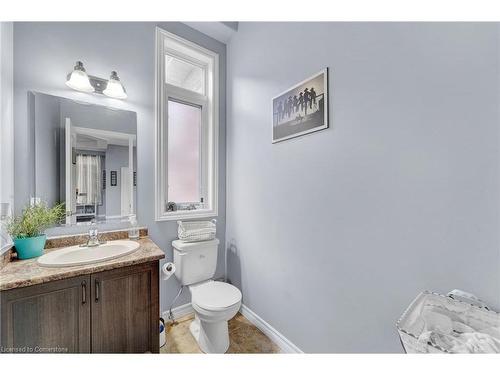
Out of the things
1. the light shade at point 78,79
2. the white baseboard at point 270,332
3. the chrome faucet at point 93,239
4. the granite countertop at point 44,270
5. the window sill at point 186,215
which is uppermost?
the light shade at point 78,79

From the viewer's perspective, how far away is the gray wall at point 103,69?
131 centimetres

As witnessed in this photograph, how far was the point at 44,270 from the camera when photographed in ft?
3.44

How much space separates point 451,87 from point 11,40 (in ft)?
7.84

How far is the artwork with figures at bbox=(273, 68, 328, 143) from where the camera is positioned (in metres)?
1.27

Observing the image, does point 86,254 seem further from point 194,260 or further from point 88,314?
point 194,260

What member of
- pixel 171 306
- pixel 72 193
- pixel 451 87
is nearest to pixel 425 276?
pixel 451 87

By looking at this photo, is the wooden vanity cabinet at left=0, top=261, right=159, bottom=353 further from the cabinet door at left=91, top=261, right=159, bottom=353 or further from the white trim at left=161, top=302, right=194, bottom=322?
the white trim at left=161, top=302, right=194, bottom=322

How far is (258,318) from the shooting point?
70.7 inches

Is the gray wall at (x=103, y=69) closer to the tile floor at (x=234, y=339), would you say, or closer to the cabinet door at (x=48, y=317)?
the tile floor at (x=234, y=339)

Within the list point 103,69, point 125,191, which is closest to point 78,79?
point 103,69

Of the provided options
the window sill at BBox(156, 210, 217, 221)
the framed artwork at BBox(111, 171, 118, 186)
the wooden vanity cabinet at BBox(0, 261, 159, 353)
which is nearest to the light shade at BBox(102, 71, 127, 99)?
the framed artwork at BBox(111, 171, 118, 186)

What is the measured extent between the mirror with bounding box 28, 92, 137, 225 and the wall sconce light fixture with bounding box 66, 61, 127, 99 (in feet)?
0.37

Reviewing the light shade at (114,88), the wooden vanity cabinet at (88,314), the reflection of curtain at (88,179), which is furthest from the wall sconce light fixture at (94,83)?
the wooden vanity cabinet at (88,314)
